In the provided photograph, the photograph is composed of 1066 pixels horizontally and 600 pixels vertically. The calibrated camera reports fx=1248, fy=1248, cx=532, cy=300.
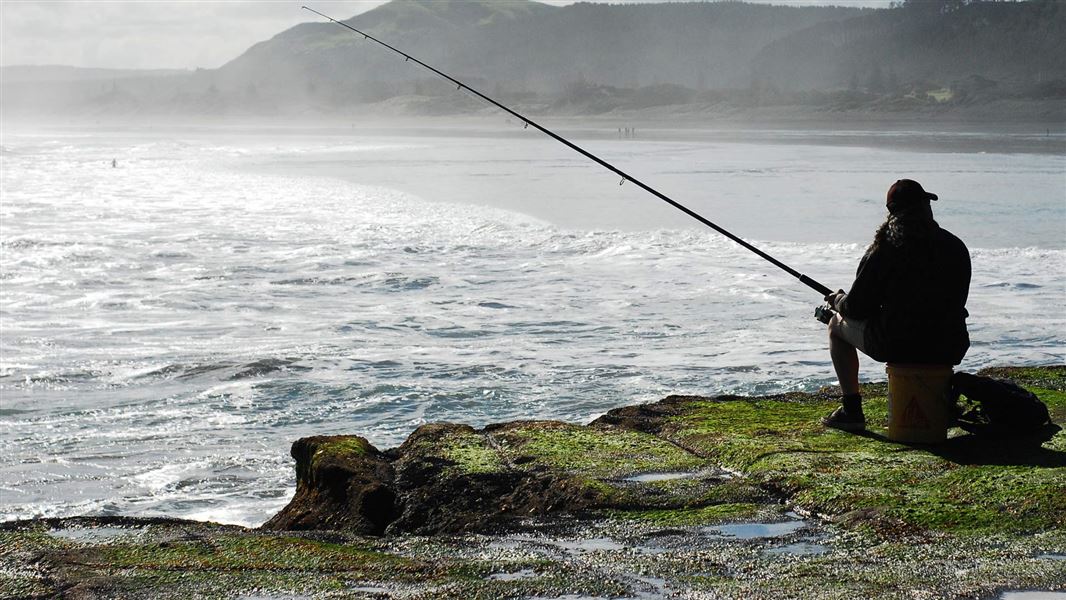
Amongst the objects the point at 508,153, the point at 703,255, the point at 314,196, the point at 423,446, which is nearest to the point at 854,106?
the point at 508,153

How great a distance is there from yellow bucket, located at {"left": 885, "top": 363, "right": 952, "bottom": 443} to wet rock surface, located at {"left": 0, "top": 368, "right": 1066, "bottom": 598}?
8cm

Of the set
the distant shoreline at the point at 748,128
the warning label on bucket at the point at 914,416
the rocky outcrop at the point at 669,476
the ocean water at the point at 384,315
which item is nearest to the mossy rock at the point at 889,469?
the rocky outcrop at the point at 669,476

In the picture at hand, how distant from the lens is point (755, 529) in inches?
194

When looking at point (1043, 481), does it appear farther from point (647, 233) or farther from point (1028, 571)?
point (647, 233)

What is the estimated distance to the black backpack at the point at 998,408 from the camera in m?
5.70

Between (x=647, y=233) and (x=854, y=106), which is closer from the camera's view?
(x=647, y=233)

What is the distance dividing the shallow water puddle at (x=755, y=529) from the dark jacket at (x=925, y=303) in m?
1.10

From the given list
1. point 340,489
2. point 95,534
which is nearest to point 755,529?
point 340,489

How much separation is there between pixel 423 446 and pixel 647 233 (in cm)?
1564

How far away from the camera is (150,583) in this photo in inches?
169

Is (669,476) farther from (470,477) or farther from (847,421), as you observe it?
(847,421)

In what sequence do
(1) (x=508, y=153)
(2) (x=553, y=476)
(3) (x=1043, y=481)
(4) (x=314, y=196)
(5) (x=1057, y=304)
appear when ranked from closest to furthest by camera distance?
(3) (x=1043, y=481), (2) (x=553, y=476), (5) (x=1057, y=304), (4) (x=314, y=196), (1) (x=508, y=153)

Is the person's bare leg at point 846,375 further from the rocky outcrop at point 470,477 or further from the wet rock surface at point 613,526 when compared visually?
the rocky outcrop at point 470,477

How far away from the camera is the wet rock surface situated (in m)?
4.27
